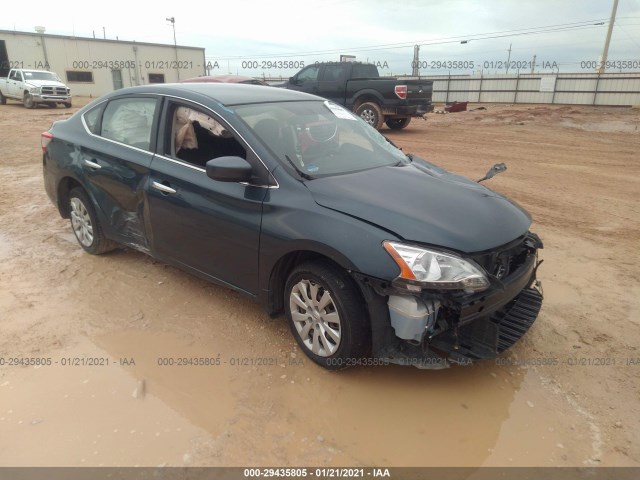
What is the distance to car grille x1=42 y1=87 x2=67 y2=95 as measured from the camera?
69.6ft

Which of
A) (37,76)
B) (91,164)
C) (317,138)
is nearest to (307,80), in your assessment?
(91,164)

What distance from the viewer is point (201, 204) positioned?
10.9ft

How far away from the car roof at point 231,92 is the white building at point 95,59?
34864mm

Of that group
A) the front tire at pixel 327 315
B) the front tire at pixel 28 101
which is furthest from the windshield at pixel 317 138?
the front tire at pixel 28 101

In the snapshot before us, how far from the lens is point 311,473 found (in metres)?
Result: 2.30

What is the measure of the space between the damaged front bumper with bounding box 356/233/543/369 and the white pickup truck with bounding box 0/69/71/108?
77.9 feet

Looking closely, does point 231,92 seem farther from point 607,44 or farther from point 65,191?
point 607,44

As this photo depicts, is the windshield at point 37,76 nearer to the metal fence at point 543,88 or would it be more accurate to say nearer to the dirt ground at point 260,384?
the dirt ground at point 260,384

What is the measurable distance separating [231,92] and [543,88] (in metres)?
26.6

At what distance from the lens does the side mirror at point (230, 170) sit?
294cm

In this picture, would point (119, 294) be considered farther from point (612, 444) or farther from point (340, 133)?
point (612, 444)

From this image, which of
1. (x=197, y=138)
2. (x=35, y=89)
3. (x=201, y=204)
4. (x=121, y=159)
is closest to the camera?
(x=201, y=204)

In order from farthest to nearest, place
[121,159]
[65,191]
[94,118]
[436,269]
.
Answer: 1. [65,191]
2. [94,118]
3. [121,159]
4. [436,269]

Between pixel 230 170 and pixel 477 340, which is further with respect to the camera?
pixel 230 170
